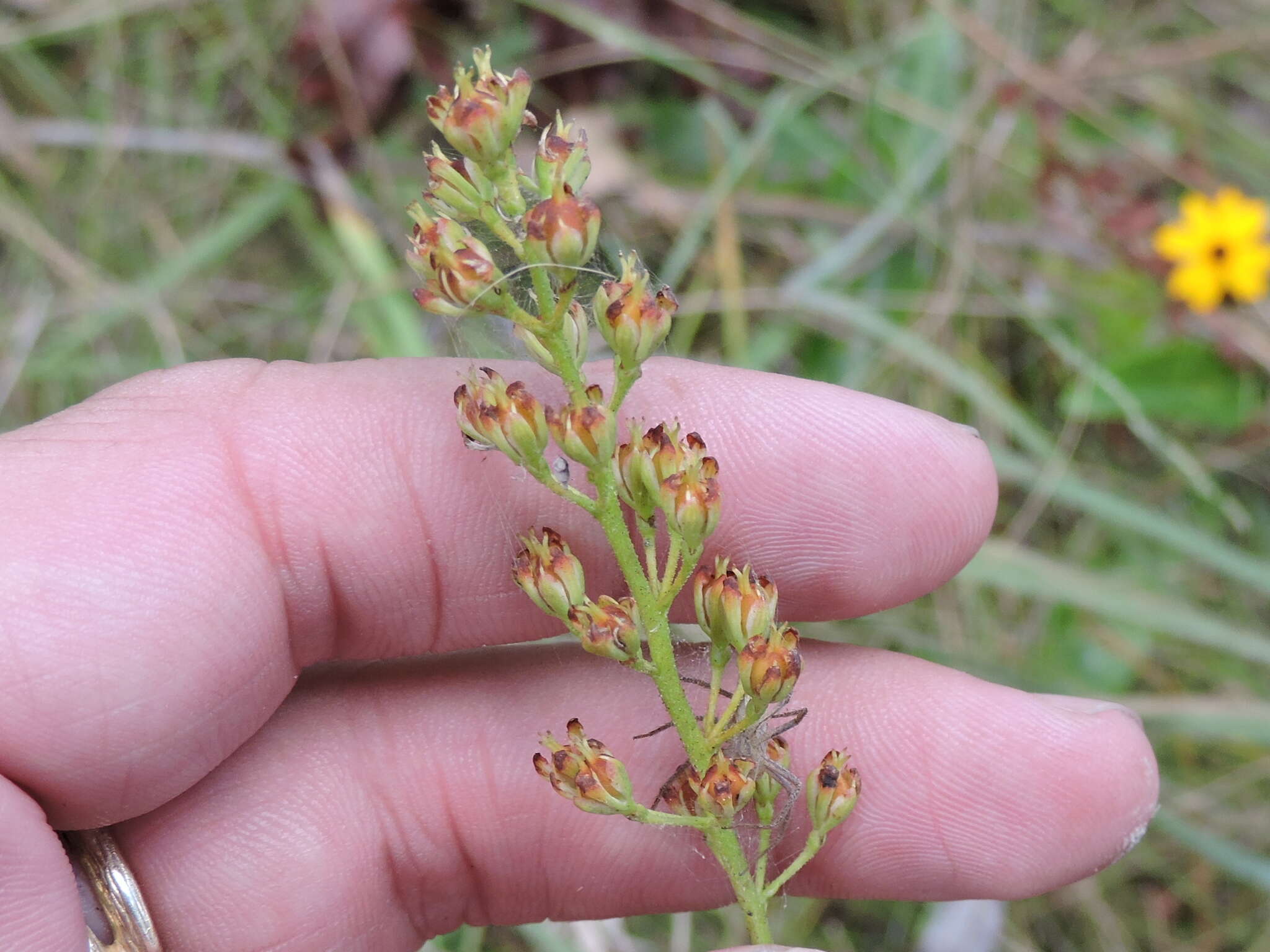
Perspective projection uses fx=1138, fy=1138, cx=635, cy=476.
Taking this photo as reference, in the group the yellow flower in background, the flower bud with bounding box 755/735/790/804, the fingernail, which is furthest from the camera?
the yellow flower in background

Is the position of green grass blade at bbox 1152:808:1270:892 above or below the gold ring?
below

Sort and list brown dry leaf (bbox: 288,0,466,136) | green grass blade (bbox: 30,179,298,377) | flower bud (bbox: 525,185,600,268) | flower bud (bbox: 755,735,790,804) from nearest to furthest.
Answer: flower bud (bbox: 525,185,600,268), flower bud (bbox: 755,735,790,804), green grass blade (bbox: 30,179,298,377), brown dry leaf (bbox: 288,0,466,136)

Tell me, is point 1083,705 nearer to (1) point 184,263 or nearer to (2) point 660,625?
(2) point 660,625

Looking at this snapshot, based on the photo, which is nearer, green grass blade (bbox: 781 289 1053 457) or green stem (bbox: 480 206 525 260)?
green stem (bbox: 480 206 525 260)

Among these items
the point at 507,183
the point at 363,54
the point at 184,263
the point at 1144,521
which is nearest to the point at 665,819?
the point at 507,183

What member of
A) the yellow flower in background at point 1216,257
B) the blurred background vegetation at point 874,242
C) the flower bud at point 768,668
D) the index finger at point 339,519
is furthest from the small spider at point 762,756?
the yellow flower in background at point 1216,257

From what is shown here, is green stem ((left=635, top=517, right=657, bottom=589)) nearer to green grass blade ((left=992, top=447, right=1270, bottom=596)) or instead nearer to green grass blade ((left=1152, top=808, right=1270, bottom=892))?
green grass blade ((left=992, top=447, right=1270, bottom=596))

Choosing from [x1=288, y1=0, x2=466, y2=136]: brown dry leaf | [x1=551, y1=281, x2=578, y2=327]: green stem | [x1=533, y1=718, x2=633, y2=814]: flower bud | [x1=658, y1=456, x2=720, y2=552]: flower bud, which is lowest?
[x1=533, y1=718, x2=633, y2=814]: flower bud

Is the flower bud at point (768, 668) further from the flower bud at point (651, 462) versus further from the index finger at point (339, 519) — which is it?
the index finger at point (339, 519)

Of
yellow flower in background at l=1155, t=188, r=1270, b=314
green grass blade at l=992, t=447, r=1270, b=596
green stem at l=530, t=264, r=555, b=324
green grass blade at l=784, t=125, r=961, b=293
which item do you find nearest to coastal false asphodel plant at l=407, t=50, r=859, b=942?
green stem at l=530, t=264, r=555, b=324
